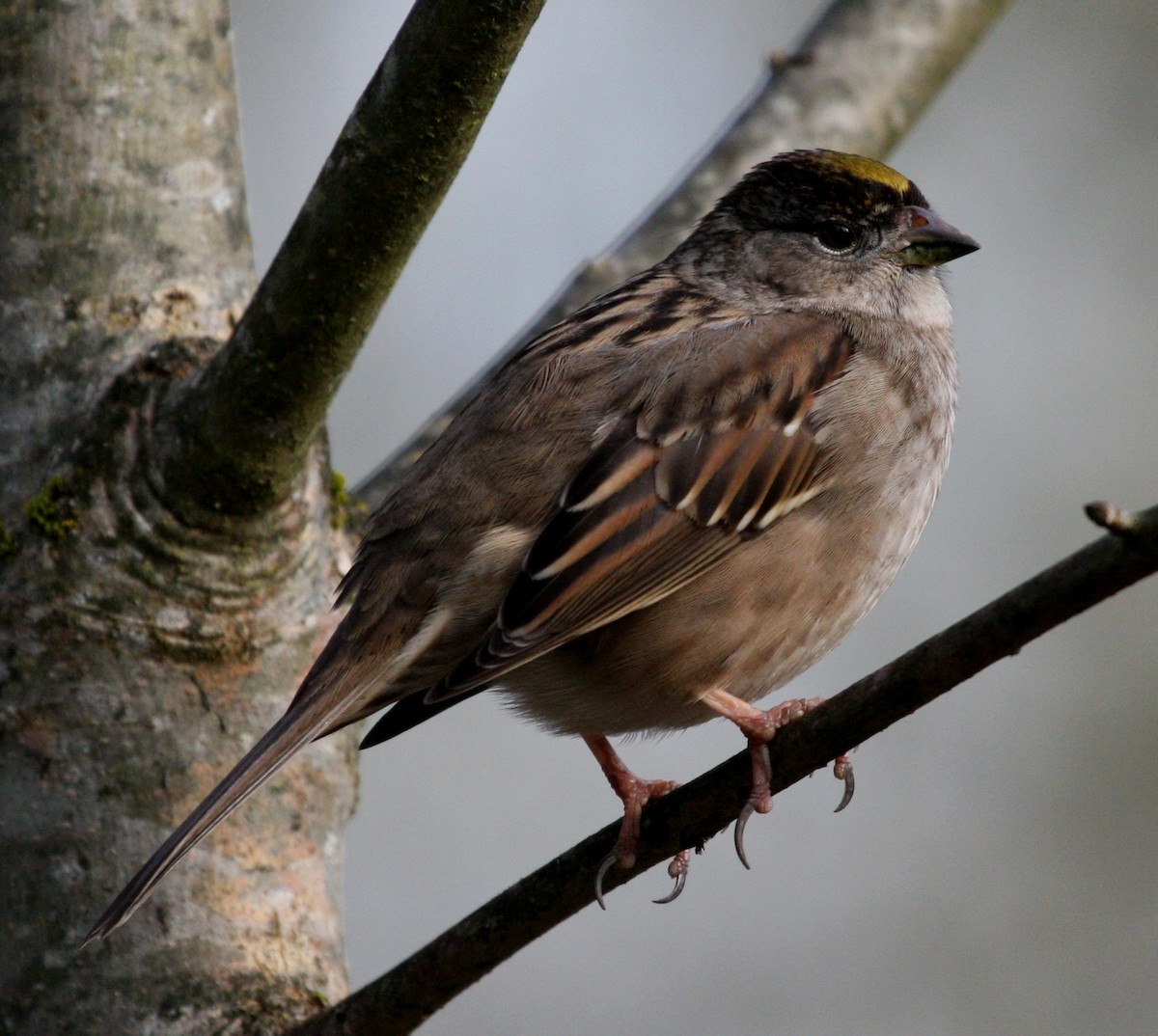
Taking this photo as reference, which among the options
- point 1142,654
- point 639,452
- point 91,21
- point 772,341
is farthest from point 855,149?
point 1142,654

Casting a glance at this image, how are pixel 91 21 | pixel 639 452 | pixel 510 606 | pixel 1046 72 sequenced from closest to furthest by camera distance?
pixel 510 606 < pixel 639 452 < pixel 91 21 < pixel 1046 72

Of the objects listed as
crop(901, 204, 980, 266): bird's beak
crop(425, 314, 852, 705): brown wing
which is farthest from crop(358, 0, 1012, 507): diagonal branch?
crop(425, 314, 852, 705): brown wing

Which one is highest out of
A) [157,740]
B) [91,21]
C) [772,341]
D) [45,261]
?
[91,21]

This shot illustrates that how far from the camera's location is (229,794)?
2.88m

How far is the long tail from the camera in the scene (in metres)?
2.69

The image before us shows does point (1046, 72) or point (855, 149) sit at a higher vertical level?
point (1046, 72)

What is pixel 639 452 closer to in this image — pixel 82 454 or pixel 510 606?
pixel 510 606

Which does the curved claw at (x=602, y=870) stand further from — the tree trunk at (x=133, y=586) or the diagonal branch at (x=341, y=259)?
the diagonal branch at (x=341, y=259)

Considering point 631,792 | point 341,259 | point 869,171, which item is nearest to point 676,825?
point 631,792

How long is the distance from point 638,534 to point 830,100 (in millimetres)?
2314

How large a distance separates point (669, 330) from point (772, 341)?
251mm

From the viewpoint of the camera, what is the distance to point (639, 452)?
333 centimetres

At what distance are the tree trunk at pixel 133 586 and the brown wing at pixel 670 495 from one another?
21.9 inches

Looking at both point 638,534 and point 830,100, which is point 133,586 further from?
point 830,100
